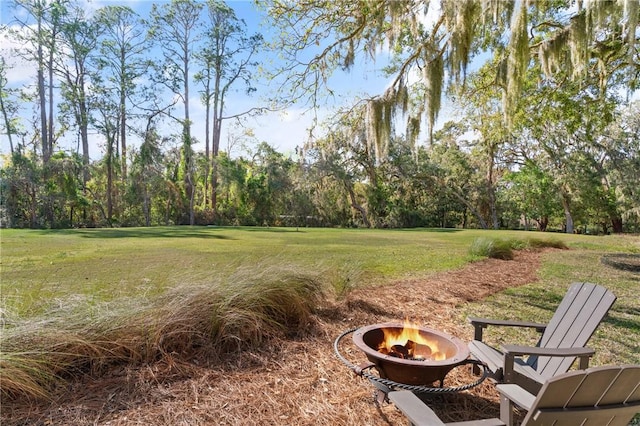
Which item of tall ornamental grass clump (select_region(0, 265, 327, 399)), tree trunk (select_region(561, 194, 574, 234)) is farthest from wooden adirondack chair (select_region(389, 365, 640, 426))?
tree trunk (select_region(561, 194, 574, 234))

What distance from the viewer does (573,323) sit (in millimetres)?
2338

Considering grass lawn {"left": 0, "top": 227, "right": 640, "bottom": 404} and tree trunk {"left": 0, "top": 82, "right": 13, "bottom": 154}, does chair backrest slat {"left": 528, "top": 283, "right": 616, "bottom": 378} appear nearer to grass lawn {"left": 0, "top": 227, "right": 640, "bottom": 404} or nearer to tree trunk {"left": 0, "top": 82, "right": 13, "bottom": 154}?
grass lawn {"left": 0, "top": 227, "right": 640, "bottom": 404}

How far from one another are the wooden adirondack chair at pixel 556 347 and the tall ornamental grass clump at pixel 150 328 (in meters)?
1.59

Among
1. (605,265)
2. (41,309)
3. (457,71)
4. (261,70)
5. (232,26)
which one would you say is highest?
(232,26)

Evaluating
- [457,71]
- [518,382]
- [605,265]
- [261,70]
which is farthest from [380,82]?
[518,382]

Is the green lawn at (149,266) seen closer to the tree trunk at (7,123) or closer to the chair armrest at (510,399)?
the chair armrest at (510,399)

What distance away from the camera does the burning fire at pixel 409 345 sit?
2.19 meters

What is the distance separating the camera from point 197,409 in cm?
200

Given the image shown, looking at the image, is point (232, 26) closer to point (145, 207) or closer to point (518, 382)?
point (145, 207)

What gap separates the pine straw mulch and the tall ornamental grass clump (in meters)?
0.11

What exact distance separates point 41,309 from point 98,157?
19.8m

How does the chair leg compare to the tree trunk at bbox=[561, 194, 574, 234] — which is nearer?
the chair leg

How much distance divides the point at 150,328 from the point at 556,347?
2708mm

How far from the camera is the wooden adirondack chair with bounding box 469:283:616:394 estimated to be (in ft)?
6.20
